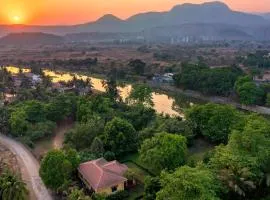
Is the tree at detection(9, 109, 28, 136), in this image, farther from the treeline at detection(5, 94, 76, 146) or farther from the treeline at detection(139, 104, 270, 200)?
the treeline at detection(139, 104, 270, 200)

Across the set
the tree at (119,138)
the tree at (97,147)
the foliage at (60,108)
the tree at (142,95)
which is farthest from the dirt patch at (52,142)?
the tree at (142,95)

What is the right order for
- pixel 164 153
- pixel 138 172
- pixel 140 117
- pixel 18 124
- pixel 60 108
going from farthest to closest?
pixel 60 108
pixel 140 117
pixel 18 124
pixel 138 172
pixel 164 153

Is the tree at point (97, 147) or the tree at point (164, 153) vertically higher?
the tree at point (164, 153)

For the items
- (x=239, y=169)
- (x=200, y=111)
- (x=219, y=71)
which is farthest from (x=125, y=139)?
(x=219, y=71)

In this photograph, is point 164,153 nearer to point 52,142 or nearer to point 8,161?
point 8,161

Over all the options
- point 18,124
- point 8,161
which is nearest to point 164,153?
point 8,161

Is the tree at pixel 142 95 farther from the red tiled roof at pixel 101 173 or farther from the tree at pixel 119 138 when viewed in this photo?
the red tiled roof at pixel 101 173

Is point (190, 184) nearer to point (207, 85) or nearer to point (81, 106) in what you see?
point (81, 106)
